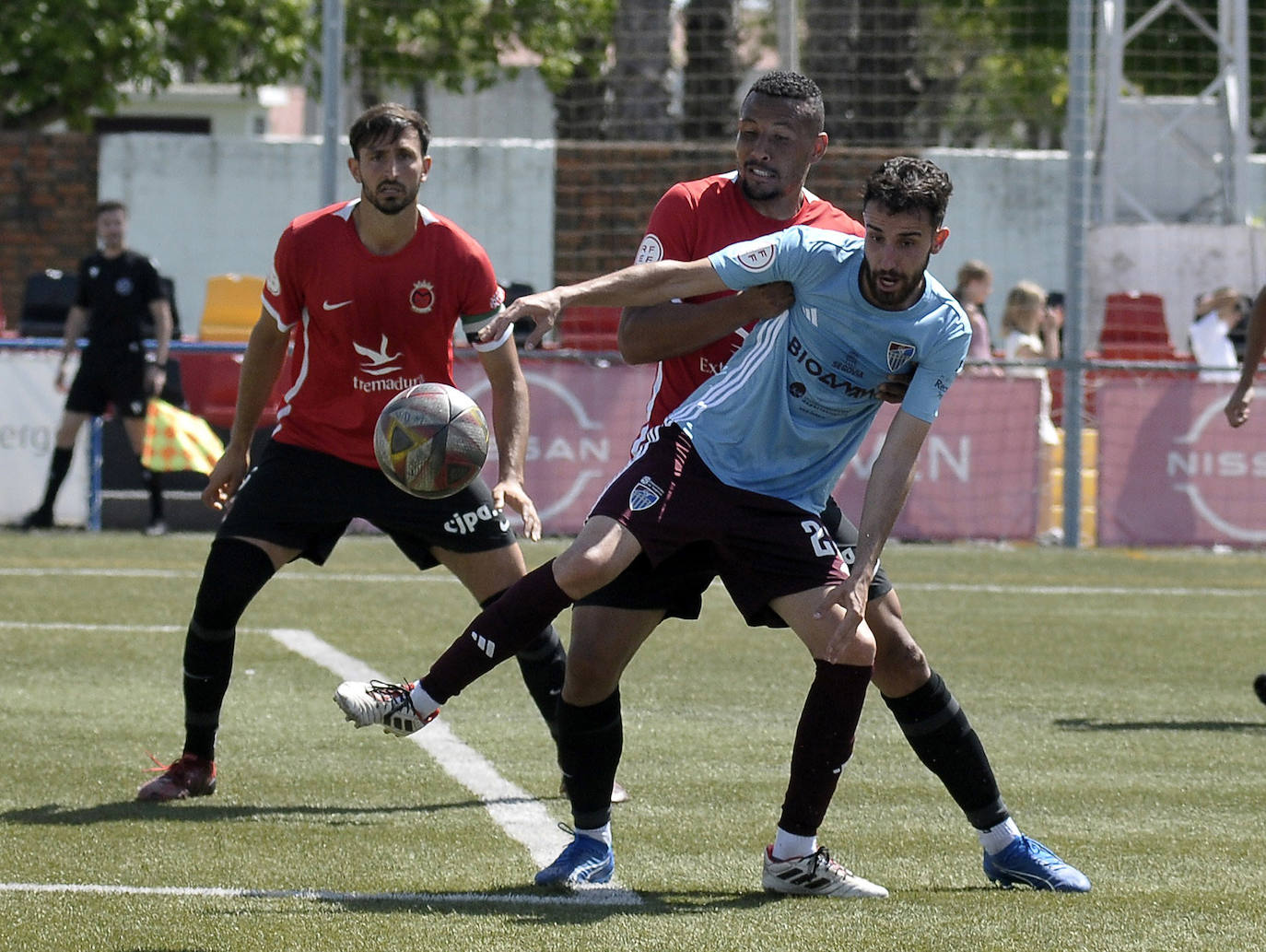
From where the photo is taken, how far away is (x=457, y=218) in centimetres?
2397

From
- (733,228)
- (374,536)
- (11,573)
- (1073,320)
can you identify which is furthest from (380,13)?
(733,228)

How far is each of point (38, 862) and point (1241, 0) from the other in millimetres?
17389

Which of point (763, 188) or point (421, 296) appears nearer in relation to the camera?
point (763, 188)

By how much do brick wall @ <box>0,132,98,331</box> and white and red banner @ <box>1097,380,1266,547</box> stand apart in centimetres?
1606

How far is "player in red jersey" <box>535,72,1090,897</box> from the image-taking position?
17.3 feet

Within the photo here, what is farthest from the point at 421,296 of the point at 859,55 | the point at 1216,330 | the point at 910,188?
the point at 859,55

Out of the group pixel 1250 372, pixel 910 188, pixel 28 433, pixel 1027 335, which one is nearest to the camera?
pixel 910 188

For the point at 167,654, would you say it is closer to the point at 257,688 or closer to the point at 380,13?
the point at 257,688

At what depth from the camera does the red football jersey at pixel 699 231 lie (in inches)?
223

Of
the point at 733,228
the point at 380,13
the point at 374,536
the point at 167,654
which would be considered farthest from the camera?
the point at 380,13

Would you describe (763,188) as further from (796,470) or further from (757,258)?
(796,470)

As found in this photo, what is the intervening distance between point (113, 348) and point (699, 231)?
9568mm

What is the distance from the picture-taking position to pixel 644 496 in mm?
5152

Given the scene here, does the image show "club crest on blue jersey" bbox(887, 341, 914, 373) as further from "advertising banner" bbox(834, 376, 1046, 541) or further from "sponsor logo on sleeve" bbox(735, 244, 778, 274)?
"advertising banner" bbox(834, 376, 1046, 541)
